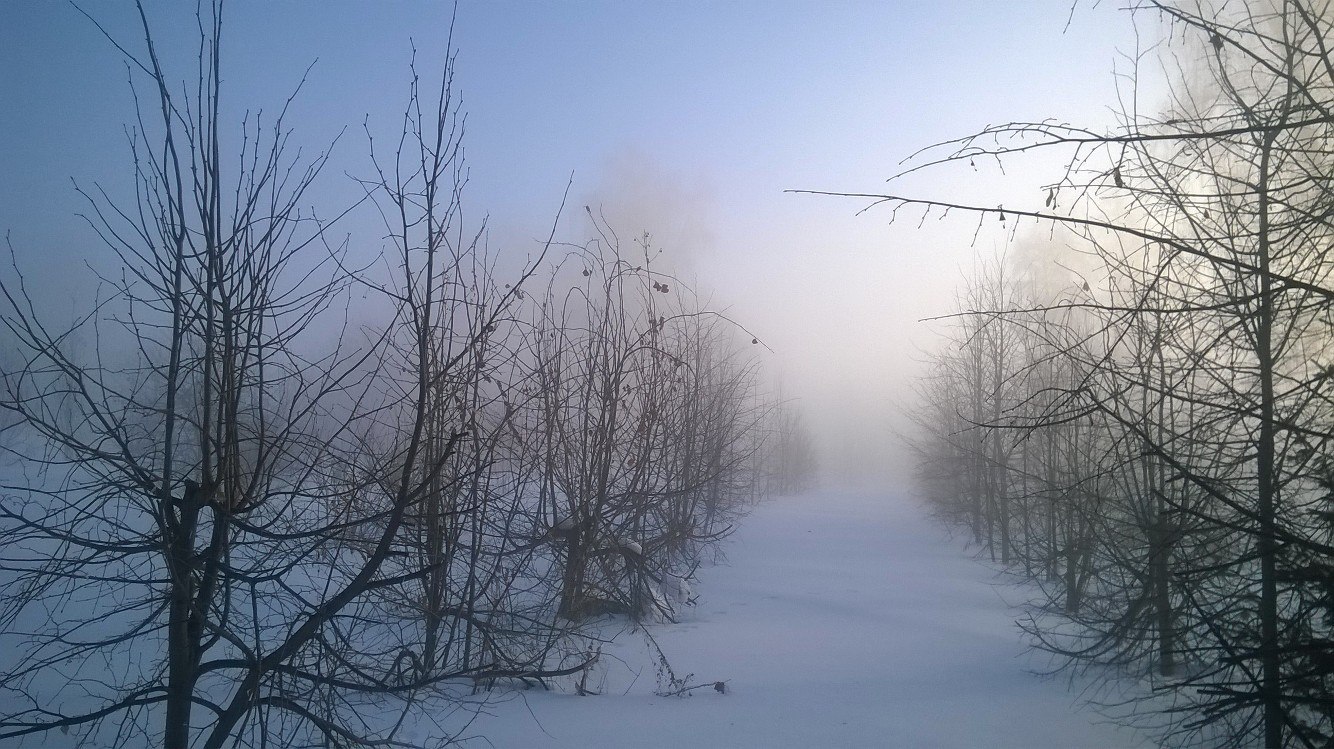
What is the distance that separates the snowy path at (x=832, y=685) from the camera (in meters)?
6.50

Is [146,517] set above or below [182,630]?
above

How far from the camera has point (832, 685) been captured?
7.99 metres

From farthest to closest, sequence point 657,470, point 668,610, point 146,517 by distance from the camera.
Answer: point 668,610, point 657,470, point 146,517

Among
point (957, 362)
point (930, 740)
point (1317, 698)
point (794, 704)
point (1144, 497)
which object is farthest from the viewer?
point (957, 362)

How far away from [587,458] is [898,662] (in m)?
4.53

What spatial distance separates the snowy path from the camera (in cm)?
650

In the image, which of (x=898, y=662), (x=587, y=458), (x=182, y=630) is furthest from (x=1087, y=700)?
(x=182, y=630)

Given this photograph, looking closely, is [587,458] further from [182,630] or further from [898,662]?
[182,630]

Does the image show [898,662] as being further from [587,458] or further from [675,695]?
[587,458]

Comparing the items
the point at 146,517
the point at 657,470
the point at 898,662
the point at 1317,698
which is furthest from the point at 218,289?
the point at 898,662

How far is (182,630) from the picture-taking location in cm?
349

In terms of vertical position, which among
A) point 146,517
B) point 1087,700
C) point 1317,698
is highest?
point 146,517

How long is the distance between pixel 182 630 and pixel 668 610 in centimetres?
863

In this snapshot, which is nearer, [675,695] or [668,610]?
[675,695]
